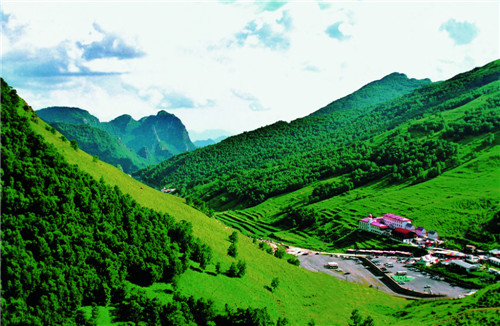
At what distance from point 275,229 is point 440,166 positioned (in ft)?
309

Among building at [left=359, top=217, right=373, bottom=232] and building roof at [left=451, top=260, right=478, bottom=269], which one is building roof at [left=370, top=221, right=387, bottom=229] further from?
building roof at [left=451, top=260, right=478, bottom=269]

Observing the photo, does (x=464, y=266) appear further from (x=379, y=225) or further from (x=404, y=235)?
(x=379, y=225)

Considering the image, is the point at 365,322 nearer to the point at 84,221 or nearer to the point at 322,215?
the point at 84,221

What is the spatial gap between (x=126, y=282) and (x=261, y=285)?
29.9 metres

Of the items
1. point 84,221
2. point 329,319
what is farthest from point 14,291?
point 329,319

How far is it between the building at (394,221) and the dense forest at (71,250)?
96.2 metres

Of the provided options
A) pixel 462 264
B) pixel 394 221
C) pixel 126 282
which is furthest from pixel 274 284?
pixel 394 221

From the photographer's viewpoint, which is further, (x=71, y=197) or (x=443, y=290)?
(x=443, y=290)

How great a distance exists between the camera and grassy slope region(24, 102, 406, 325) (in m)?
61.7

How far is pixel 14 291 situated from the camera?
37312 millimetres

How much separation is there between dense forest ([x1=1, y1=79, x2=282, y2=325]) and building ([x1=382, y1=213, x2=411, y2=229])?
9617 cm

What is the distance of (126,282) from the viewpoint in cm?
5050

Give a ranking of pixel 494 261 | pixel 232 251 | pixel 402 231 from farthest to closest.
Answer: pixel 402 231, pixel 494 261, pixel 232 251

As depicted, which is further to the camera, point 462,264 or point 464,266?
point 462,264
